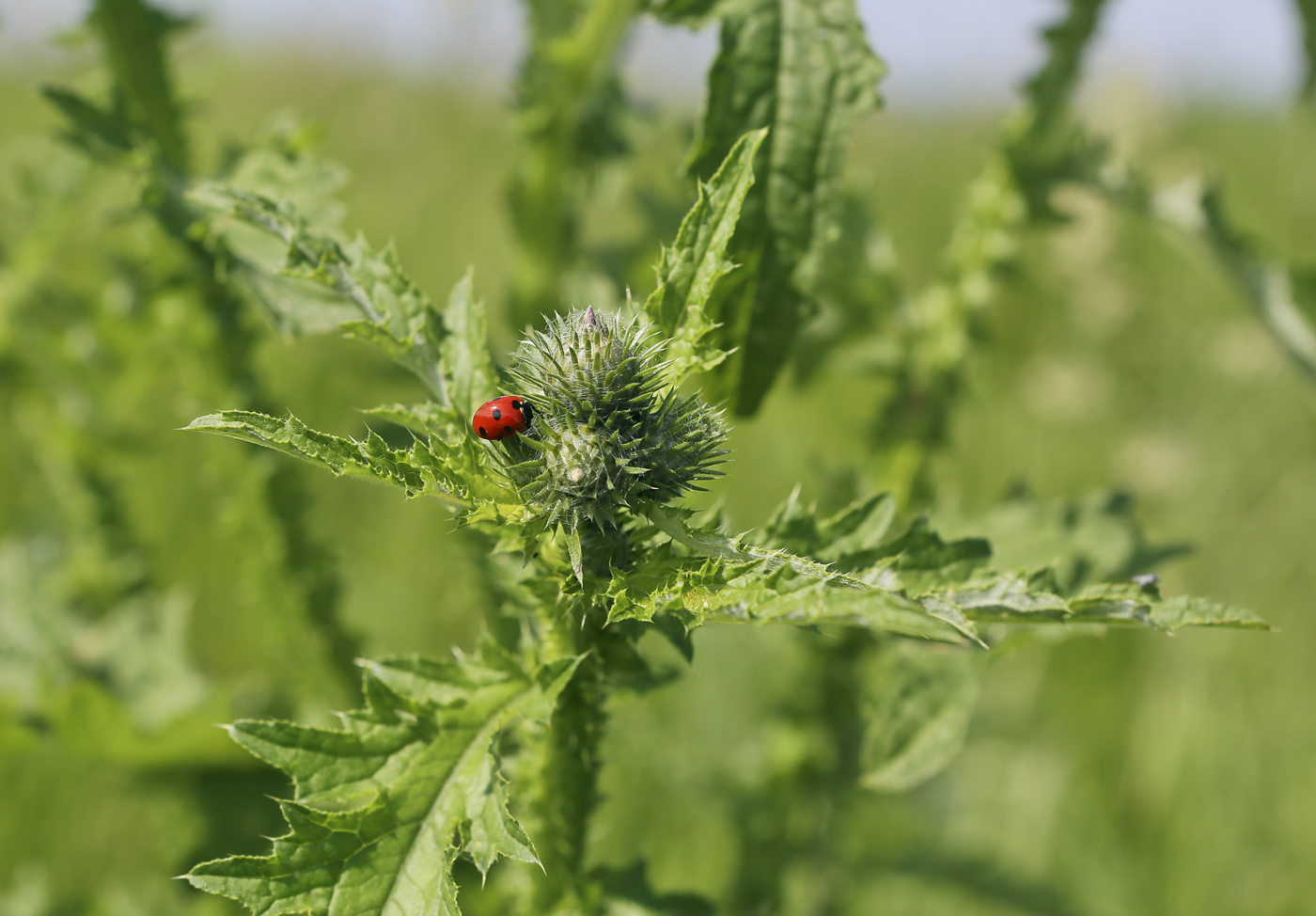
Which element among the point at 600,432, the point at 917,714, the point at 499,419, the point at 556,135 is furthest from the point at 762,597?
the point at 556,135

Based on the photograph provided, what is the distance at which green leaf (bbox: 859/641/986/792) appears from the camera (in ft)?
6.86

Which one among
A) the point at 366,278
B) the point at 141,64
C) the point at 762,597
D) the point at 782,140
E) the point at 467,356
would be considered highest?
the point at 141,64

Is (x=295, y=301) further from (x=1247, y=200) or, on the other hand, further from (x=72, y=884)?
(x=1247, y=200)

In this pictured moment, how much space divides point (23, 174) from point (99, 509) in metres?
1.15

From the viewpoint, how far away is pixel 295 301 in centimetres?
203

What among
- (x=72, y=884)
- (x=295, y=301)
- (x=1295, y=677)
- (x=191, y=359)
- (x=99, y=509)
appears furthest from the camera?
(x=1295, y=677)

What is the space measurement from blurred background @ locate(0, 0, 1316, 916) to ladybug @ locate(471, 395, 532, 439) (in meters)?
0.49

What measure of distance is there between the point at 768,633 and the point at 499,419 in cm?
207

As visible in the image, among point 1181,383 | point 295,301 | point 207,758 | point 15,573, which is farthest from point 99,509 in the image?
point 1181,383

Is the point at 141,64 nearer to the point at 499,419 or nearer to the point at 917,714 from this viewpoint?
the point at 499,419

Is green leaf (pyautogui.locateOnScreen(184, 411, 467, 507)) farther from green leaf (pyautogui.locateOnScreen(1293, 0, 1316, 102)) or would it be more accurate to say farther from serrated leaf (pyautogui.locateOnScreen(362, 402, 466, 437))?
green leaf (pyautogui.locateOnScreen(1293, 0, 1316, 102))

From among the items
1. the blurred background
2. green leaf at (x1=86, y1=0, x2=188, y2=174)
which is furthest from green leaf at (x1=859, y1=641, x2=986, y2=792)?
green leaf at (x1=86, y1=0, x2=188, y2=174)

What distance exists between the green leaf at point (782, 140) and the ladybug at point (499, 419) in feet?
1.75

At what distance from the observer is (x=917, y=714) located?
2.18 meters
